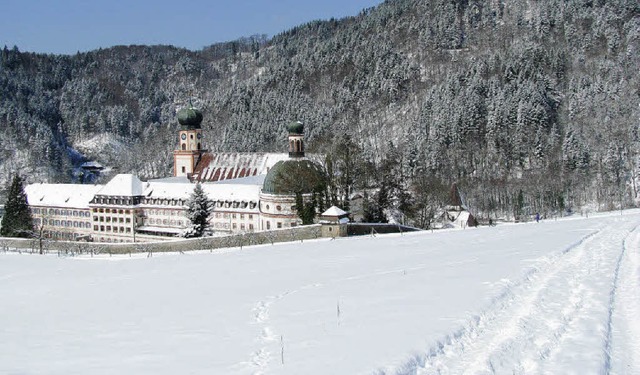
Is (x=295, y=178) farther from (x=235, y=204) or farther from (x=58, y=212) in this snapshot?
(x=58, y=212)

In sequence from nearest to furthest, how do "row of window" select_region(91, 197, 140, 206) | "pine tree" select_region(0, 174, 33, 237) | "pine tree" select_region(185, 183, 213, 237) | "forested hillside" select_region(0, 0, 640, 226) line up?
"pine tree" select_region(185, 183, 213, 237) < "pine tree" select_region(0, 174, 33, 237) < "row of window" select_region(91, 197, 140, 206) < "forested hillside" select_region(0, 0, 640, 226)

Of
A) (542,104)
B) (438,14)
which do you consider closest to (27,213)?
(542,104)

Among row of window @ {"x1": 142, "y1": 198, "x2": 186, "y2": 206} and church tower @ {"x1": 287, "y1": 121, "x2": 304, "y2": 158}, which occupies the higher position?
church tower @ {"x1": 287, "y1": 121, "x2": 304, "y2": 158}

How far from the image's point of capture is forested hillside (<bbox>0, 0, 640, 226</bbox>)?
84.6 meters

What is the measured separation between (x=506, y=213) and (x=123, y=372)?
77392mm

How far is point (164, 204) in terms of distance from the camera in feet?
240

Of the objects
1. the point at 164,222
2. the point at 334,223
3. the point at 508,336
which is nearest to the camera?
the point at 508,336

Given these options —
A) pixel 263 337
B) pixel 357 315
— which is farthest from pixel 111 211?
pixel 263 337

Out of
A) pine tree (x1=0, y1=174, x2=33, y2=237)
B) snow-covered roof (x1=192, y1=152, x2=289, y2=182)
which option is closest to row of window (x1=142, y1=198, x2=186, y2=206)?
pine tree (x1=0, y1=174, x2=33, y2=237)

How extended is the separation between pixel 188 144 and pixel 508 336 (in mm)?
86134

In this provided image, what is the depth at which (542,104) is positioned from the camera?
118312 mm

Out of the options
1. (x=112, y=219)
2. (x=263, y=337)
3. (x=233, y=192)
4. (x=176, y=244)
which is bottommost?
(x=176, y=244)

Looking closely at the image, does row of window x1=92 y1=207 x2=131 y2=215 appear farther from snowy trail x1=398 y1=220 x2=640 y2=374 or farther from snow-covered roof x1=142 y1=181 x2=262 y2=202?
snowy trail x1=398 y1=220 x2=640 y2=374

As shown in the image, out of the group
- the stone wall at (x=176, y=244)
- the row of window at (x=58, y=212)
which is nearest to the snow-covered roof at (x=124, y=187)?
the row of window at (x=58, y=212)
